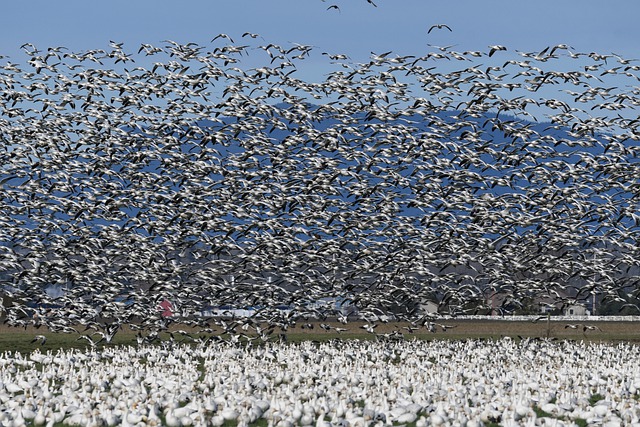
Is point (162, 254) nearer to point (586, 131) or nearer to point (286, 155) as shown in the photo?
point (286, 155)

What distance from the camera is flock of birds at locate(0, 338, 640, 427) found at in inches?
1143

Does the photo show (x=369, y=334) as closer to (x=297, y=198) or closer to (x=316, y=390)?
(x=297, y=198)

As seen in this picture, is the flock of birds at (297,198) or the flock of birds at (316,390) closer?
the flock of birds at (316,390)

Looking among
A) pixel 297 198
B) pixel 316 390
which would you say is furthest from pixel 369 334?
pixel 316 390

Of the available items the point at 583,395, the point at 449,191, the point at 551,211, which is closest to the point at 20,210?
the point at 449,191

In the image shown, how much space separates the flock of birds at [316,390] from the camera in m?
29.0

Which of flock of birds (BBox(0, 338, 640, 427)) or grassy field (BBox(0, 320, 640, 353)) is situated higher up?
grassy field (BBox(0, 320, 640, 353))

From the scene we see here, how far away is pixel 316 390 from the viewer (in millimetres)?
33812

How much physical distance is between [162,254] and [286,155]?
9808 millimetres

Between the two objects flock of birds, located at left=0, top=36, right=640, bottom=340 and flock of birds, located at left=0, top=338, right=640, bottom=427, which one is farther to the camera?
flock of birds, located at left=0, top=36, right=640, bottom=340

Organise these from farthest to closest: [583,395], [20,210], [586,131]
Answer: [20,210], [586,131], [583,395]

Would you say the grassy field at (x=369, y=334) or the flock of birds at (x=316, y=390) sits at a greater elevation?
the grassy field at (x=369, y=334)

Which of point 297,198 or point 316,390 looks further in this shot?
point 297,198

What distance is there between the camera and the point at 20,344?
2532 inches
